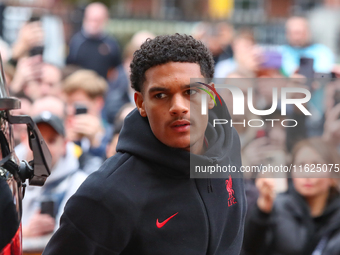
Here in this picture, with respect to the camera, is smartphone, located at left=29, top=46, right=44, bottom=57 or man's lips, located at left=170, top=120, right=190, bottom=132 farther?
smartphone, located at left=29, top=46, right=44, bottom=57

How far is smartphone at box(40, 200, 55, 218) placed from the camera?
3729 millimetres

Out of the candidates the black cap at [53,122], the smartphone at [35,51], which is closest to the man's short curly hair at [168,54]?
the black cap at [53,122]

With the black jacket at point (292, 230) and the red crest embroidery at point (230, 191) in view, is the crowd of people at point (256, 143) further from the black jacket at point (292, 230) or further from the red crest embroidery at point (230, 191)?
the red crest embroidery at point (230, 191)

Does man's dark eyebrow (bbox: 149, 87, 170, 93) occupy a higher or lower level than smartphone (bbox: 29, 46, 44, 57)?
higher

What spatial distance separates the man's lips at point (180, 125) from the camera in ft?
6.70

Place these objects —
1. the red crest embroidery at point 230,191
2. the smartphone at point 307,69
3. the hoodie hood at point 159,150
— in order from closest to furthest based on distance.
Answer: the hoodie hood at point 159,150
the red crest embroidery at point 230,191
the smartphone at point 307,69

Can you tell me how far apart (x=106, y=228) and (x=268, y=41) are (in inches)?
287

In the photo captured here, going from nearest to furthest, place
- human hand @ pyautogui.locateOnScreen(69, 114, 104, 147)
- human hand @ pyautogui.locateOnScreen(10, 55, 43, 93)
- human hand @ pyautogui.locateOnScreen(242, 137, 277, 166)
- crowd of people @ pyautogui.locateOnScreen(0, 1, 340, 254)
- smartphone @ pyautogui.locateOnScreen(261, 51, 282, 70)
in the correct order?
human hand @ pyautogui.locateOnScreen(242, 137, 277, 166) < crowd of people @ pyautogui.locateOnScreen(0, 1, 340, 254) < human hand @ pyautogui.locateOnScreen(69, 114, 104, 147) < smartphone @ pyautogui.locateOnScreen(261, 51, 282, 70) < human hand @ pyautogui.locateOnScreen(10, 55, 43, 93)

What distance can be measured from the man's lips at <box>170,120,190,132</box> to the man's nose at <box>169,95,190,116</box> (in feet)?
0.11

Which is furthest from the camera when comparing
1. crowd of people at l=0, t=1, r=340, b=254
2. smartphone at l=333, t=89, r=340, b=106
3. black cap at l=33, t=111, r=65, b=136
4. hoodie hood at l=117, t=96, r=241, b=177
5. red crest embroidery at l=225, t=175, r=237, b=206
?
black cap at l=33, t=111, r=65, b=136

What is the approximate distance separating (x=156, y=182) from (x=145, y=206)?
0.12m

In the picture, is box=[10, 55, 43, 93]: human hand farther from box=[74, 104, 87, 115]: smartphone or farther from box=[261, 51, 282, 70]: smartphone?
box=[261, 51, 282, 70]: smartphone

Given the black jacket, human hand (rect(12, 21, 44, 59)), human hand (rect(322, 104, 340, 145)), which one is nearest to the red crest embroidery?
the black jacket

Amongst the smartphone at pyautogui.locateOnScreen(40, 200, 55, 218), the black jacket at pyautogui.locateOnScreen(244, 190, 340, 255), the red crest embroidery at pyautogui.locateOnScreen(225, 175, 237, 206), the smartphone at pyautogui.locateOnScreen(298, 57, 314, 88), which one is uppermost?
the smartphone at pyautogui.locateOnScreen(298, 57, 314, 88)
